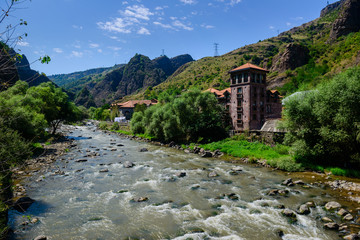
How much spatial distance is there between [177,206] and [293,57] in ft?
394

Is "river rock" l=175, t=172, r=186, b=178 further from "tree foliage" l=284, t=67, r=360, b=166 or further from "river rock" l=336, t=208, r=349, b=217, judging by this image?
"river rock" l=336, t=208, r=349, b=217

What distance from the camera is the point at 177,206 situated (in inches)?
594

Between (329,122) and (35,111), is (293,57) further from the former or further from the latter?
(35,111)

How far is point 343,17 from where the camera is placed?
378 feet

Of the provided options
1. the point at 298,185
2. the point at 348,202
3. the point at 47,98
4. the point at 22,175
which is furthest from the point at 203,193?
the point at 47,98

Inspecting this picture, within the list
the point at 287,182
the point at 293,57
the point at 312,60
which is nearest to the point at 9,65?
the point at 287,182

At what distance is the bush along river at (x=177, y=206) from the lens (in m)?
11.8

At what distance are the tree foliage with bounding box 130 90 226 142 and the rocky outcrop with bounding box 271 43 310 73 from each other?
274 feet

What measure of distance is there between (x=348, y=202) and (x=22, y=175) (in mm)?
29522

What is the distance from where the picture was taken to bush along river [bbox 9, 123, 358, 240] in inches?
466

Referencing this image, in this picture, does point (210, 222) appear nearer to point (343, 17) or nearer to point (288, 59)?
point (288, 59)

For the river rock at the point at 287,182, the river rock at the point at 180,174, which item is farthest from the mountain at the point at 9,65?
the river rock at the point at 287,182

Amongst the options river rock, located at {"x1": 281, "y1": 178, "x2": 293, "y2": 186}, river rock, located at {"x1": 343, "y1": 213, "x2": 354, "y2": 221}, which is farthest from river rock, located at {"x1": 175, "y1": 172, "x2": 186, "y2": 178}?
river rock, located at {"x1": 343, "y1": 213, "x2": 354, "y2": 221}

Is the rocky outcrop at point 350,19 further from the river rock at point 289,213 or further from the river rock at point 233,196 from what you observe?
the river rock at point 289,213
